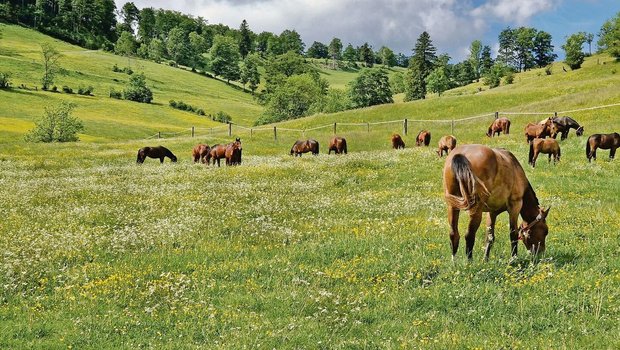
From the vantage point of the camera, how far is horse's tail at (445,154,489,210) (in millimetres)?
8797

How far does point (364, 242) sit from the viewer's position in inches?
441

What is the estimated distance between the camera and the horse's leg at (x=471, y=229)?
903 centimetres

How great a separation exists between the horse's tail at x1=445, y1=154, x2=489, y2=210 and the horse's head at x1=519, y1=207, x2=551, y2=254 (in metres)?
1.40

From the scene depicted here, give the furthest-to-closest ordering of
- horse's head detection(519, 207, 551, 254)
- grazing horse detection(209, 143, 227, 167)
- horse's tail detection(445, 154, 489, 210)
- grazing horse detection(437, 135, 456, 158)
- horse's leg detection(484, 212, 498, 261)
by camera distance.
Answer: grazing horse detection(209, 143, 227, 167), grazing horse detection(437, 135, 456, 158), horse's head detection(519, 207, 551, 254), horse's leg detection(484, 212, 498, 261), horse's tail detection(445, 154, 489, 210)

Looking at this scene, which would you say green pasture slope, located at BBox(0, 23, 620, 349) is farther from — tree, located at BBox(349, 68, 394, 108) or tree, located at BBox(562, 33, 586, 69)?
tree, located at BBox(562, 33, 586, 69)

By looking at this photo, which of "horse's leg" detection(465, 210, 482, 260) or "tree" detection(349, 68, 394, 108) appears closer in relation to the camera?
"horse's leg" detection(465, 210, 482, 260)

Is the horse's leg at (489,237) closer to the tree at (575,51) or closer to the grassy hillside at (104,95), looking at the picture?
the grassy hillside at (104,95)

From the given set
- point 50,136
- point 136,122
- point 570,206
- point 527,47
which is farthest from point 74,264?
point 527,47

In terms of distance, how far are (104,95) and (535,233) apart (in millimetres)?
131786

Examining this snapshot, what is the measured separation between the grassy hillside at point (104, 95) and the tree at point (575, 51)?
287 ft

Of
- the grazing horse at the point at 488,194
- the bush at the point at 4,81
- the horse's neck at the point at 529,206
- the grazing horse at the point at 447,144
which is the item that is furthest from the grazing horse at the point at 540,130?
the bush at the point at 4,81

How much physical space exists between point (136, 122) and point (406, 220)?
9694 cm

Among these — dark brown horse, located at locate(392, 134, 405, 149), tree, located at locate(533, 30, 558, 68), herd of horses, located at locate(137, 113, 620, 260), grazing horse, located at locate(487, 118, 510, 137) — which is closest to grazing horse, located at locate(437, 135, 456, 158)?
dark brown horse, located at locate(392, 134, 405, 149)

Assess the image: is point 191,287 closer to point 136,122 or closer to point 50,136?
point 50,136
